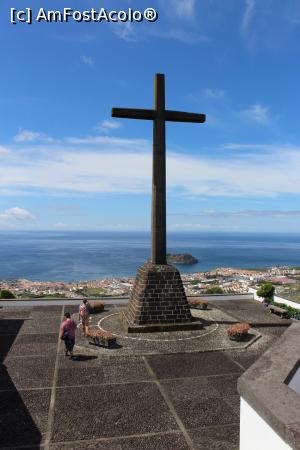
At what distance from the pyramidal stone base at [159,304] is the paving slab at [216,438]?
724 cm

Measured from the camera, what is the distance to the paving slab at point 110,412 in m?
7.57

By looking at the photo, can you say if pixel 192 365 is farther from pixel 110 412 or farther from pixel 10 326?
pixel 10 326

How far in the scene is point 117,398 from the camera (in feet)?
29.6

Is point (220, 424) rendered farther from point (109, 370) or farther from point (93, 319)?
point (93, 319)

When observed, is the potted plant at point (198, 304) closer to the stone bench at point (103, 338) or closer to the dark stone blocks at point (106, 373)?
the stone bench at point (103, 338)

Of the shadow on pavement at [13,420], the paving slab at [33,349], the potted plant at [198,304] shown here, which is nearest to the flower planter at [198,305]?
the potted plant at [198,304]

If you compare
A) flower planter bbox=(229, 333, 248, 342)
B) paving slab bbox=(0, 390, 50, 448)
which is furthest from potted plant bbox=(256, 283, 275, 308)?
paving slab bbox=(0, 390, 50, 448)

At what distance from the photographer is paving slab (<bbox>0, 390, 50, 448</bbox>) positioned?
724 centimetres

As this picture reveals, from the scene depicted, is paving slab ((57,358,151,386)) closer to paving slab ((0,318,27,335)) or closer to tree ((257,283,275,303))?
paving slab ((0,318,27,335))

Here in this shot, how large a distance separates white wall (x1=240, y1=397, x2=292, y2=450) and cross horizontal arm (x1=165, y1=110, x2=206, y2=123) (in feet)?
44.3

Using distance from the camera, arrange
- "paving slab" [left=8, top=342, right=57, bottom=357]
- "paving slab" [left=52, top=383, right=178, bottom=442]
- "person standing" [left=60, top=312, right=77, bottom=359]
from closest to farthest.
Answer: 1. "paving slab" [left=52, top=383, right=178, bottom=442]
2. "person standing" [left=60, top=312, right=77, bottom=359]
3. "paving slab" [left=8, top=342, right=57, bottom=357]

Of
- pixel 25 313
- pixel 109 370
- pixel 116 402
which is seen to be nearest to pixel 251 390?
pixel 116 402

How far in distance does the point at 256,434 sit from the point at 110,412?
537cm

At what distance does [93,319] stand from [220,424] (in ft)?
32.5
